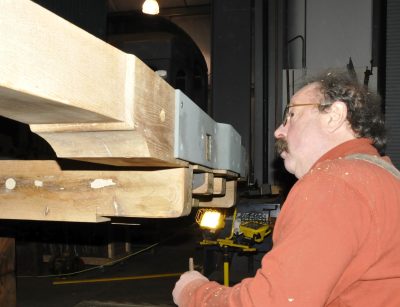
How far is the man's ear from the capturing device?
1.45 meters

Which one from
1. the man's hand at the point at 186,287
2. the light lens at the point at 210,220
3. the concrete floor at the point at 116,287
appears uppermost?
the man's hand at the point at 186,287

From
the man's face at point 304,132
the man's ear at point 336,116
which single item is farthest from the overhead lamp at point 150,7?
the man's ear at point 336,116

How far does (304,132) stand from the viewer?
4.81 ft

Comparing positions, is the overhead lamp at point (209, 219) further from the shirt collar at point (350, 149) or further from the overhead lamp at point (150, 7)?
the overhead lamp at point (150, 7)

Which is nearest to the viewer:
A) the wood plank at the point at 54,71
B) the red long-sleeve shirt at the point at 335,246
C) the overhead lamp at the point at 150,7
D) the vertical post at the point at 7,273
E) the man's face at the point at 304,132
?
the wood plank at the point at 54,71

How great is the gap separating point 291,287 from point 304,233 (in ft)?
0.43

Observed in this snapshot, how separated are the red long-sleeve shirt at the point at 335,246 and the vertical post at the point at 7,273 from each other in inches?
54.4

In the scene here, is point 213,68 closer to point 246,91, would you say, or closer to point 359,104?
point 246,91

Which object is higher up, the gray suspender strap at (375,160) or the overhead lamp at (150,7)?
the overhead lamp at (150,7)

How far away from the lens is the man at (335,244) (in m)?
0.94

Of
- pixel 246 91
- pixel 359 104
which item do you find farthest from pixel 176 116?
pixel 246 91

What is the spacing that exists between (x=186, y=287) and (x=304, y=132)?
0.71 metres

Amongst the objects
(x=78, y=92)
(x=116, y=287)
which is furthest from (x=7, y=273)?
(x=116, y=287)

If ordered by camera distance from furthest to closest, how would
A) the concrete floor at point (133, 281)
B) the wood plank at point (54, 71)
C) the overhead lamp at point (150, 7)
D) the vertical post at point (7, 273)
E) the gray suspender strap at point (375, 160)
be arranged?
the overhead lamp at point (150, 7) < the concrete floor at point (133, 281) < the vertical post at point (7, 273) < the gray suspender strap at point (375, 160) < the wood plank at point (54, 71)
